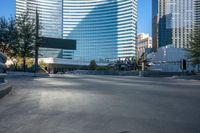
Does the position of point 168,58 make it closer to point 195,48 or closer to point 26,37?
point 195,48

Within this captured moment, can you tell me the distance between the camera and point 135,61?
11969 cm

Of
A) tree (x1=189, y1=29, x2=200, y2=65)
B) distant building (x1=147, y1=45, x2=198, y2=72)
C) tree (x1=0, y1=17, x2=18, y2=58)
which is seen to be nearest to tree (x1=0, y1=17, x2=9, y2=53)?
tree (x1=0, y1=17, x2=18, y2=58)

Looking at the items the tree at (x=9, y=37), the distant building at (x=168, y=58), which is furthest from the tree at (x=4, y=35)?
the distant building at (x=168, y=58)

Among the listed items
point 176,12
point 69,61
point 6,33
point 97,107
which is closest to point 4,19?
point 6,33

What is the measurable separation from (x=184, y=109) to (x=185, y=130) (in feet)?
6.19

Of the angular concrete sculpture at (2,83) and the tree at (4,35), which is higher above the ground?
the tree at (4,35)

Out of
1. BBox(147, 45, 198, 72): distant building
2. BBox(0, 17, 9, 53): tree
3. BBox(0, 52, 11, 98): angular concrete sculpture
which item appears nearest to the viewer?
BBox(0, 52, 11, 98): angular concrete sculpture

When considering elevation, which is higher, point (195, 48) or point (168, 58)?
point (168, 58)

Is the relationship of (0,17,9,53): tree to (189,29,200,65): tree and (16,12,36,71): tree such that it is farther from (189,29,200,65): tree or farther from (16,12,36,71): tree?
(189,29,200,65): tree

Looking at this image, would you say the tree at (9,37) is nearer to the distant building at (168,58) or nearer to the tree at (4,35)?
the tree at (4,35)

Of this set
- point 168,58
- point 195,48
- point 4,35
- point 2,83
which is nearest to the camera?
point 2,83

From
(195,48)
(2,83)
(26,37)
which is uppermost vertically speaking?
(26,37)

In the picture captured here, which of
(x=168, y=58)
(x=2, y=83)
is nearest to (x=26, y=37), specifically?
(x=2, y=83)

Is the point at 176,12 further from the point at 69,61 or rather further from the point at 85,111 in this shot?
the point at 85,111
